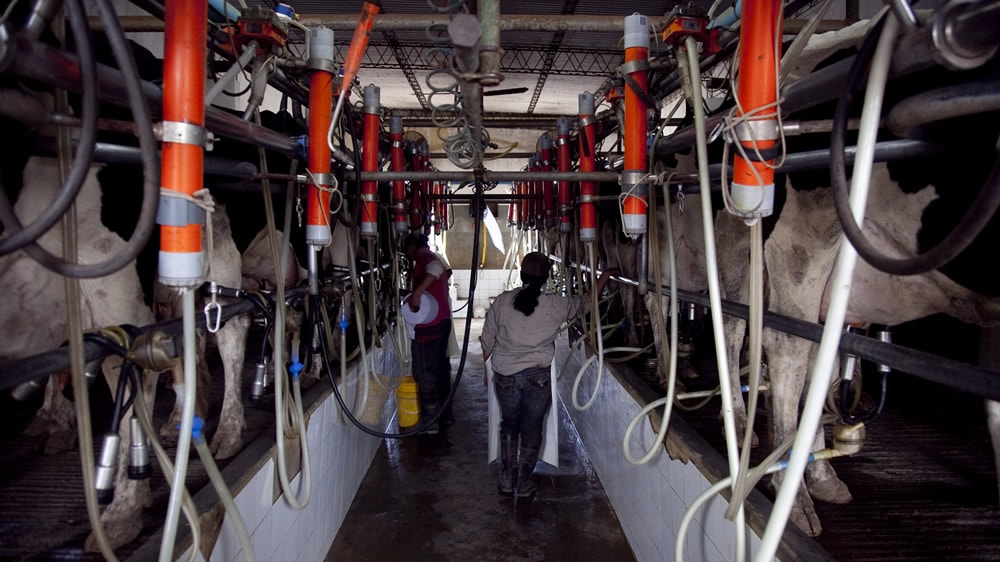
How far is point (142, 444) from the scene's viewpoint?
153cm

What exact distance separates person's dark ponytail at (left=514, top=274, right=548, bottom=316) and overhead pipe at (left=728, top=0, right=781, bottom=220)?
2.39 meters

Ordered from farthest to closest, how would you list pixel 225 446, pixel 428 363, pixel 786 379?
1. pixel 428 363
2. pixel 225 446
3. pixel 786 379

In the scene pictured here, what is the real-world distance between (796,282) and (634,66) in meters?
1.06

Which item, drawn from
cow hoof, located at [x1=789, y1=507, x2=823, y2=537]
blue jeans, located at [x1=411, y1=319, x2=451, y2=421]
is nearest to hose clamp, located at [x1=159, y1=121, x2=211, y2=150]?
cow hoof, located at [x1=789, y1=507, x2=823, y2=537]

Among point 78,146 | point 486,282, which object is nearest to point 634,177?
point 78,146

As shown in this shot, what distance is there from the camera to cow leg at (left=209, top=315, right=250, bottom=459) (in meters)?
2.73

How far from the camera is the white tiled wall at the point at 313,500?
217 centimetres

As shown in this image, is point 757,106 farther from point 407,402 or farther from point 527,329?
point 407,402

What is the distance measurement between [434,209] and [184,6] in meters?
6.62

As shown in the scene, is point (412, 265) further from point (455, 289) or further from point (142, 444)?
point (455, 289)

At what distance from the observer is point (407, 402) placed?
4.54 metres

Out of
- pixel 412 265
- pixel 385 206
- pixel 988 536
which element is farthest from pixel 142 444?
pixel 412 265

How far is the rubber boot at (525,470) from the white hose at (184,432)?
2715 millimetres

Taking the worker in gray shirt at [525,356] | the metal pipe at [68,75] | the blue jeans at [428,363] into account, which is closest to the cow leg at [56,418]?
the metal pipe at [68,75]
